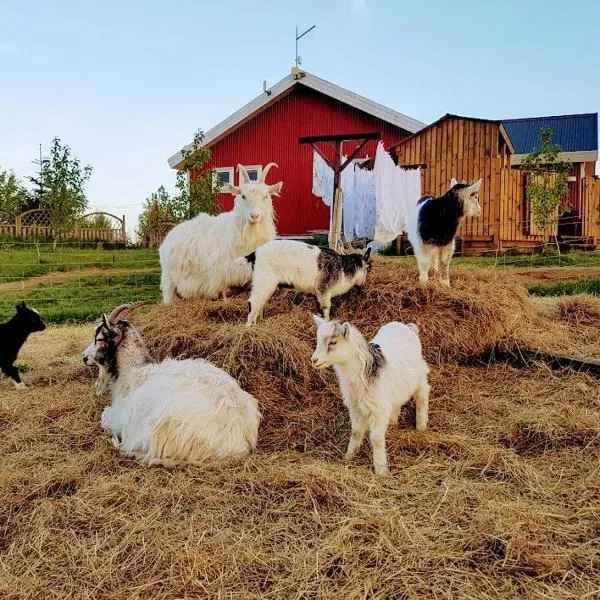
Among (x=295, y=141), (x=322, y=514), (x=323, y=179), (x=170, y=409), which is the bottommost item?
(x=322, y=514)

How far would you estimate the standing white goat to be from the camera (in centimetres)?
653

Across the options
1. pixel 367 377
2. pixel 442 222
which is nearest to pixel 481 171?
pixel 442 222

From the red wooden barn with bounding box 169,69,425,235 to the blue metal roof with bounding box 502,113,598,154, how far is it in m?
10.1

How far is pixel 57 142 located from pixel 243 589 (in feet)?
40.5

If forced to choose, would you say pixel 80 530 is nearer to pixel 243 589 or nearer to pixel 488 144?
pixel 243 589

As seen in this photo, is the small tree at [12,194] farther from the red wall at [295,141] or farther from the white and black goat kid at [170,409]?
the white and black goat kid at [170,409]

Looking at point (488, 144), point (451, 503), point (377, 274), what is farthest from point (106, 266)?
point (451, 503)

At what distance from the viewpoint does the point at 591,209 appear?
689 inches

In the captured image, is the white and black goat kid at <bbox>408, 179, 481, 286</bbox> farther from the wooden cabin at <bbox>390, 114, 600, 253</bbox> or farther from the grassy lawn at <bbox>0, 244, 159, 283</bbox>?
the wooden cabin at <bbox>390, 114, 600, 253</bbox>

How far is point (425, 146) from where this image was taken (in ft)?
50.6

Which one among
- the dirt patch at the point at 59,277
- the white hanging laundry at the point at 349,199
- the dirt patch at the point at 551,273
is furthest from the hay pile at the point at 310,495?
the white hanging laundry at the point at 349,199

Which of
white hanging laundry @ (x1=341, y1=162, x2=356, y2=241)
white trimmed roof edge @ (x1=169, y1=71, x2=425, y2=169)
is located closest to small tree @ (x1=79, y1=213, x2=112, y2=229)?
white trimmed roof edge @ (x1=169, y1=71, x2=425, y2=169)

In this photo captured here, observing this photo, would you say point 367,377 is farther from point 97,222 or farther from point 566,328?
point 97,222

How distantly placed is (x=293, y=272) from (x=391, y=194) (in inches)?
316
